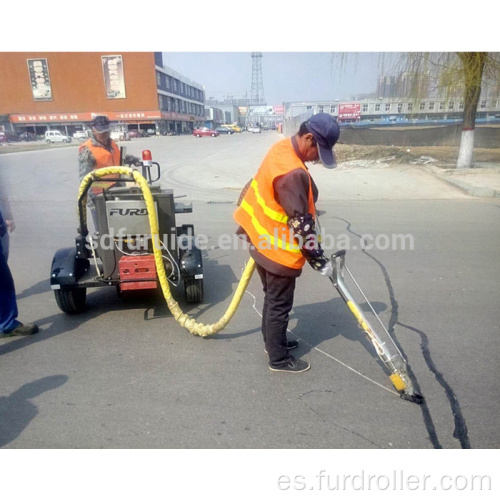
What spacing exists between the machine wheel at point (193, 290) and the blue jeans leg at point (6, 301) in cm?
157

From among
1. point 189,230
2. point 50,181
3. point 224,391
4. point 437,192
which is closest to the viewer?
point 224,391

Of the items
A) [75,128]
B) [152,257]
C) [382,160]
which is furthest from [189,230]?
[75,128]

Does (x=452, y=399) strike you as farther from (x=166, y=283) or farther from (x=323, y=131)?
(x=166, y=283)

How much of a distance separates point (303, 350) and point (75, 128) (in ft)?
190

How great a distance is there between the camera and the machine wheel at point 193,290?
13.1ft

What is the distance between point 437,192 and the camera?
1095 centimetres

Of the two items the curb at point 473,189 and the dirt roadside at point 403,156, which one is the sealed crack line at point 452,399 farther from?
the dirt roadside at point 403,156

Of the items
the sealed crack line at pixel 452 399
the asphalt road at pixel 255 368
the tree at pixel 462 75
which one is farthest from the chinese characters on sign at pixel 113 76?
the sealed crack line at pixel 452 399

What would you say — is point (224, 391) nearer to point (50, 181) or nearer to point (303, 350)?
point (303, 350)

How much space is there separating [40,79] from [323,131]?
170 ft

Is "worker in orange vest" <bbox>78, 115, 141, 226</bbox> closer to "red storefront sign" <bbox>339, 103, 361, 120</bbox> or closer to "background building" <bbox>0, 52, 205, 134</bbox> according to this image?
"background building" <bbox>0, 52, 205, 134</bbox>

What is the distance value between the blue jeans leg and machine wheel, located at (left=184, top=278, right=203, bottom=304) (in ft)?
5.15

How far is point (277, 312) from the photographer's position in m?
2.90

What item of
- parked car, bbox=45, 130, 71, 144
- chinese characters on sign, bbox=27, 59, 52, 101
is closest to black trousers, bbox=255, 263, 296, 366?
parked car, bbox=45, 130, 71, 144
